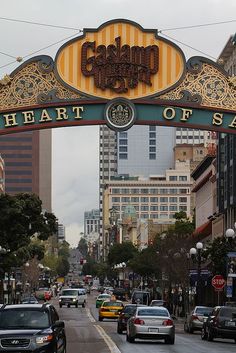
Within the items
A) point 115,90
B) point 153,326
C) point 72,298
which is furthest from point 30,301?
point 115,90

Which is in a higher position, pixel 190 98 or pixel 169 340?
pixel 190 98

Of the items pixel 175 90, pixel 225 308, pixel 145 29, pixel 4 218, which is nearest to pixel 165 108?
pixel 175 90

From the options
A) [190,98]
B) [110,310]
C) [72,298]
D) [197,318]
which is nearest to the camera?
[190,98]

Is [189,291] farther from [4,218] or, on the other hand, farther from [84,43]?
[84,43]

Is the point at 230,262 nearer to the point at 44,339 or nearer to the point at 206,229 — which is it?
the point at 44,339

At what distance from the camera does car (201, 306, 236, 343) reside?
4312 cm

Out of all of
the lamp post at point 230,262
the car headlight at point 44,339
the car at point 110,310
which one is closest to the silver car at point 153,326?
the lamp post at point 230,262

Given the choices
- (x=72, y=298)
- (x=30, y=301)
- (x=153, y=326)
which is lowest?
(x=72, y=298)

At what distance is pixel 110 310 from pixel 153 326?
3497 centimetres

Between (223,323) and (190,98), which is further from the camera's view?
(223,323)

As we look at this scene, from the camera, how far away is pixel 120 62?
27.7 meters

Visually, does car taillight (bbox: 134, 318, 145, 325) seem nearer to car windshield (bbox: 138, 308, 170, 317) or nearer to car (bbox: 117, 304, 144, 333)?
car windshield (bbox: 138, 308, 170, 317)

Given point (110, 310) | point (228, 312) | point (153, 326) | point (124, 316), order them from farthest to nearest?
1. point (110, 310)
2. point (124, 316)
3. point (228, 312)
4. point (153, 326)

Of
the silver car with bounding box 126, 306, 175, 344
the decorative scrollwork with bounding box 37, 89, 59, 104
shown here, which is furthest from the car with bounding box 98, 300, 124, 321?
the decorative scrollwork with bounding box 37, 89, 59, 104
